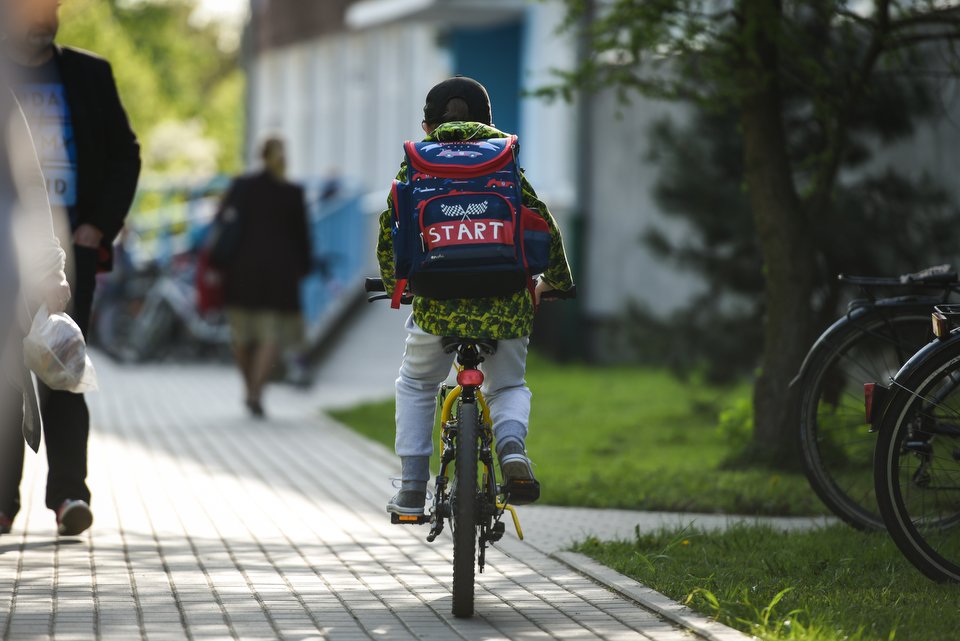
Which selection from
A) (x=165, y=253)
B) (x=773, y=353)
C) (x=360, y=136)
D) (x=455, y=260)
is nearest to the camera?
(x=455, y=260)

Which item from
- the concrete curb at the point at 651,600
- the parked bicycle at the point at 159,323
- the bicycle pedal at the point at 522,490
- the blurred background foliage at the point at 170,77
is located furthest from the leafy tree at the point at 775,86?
the parked bicycle at the point at 159,323

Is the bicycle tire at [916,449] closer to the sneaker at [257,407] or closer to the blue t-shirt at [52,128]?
the blue t-shirt at [52,128]

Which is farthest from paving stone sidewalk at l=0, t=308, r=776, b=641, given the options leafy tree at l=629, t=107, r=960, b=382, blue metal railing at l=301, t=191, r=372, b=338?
blue metal railing at l=301, t=191, r=372, b=338

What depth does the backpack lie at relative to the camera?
17.8ft

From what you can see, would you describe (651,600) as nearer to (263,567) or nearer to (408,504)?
(408,504)

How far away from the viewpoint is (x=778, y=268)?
8.97 metres

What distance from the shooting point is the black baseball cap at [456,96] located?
5770 millimetres

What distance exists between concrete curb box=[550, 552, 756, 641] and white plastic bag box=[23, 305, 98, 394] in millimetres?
1907

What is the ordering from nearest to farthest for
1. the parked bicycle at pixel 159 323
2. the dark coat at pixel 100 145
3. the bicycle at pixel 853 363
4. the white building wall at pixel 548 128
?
the bicycle at pixel 853 363 → the dark coat at pixel 100 145 → the parked bicycle at pixel 159 323 → the white building wall at pixel 548 128

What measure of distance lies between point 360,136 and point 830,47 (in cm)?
2099

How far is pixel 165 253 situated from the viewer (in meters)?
21.5

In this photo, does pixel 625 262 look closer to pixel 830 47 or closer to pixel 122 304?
pixel 122 304

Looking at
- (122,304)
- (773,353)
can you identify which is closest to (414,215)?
(773,353)

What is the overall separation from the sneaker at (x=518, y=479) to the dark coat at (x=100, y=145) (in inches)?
95.0
